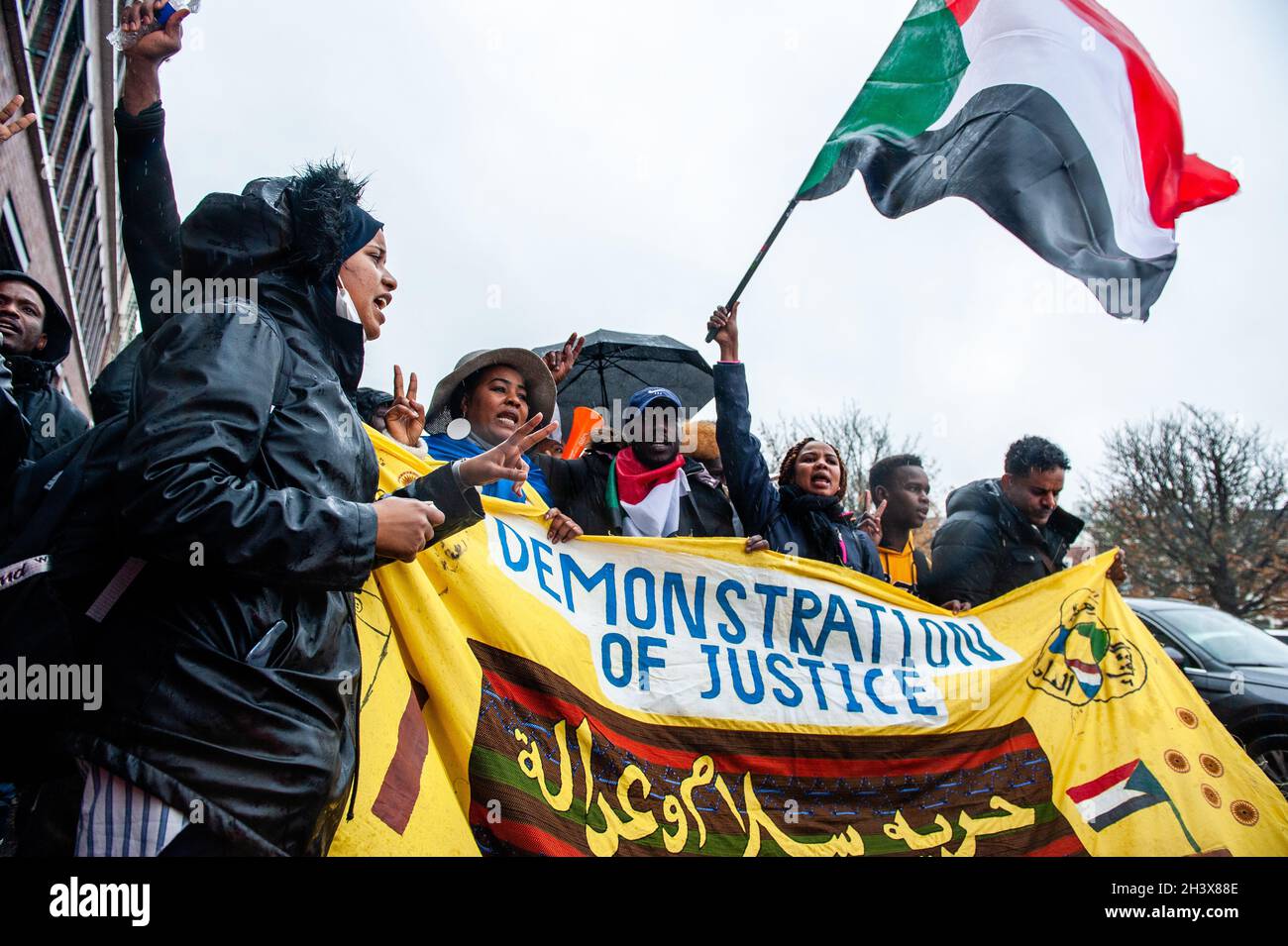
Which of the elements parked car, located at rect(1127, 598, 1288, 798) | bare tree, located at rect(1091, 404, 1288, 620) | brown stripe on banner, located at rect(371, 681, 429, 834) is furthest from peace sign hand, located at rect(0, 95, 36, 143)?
bare tree, located at rect(1091, 404, 1288, 620)

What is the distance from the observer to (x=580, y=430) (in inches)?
262

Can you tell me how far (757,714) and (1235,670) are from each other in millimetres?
5640

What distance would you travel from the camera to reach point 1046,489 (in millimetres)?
4730

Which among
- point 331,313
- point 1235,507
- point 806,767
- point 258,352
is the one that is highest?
point 1235,507

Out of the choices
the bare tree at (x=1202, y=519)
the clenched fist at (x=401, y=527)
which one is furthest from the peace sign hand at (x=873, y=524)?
the bare tree at (x=1202, y=519)

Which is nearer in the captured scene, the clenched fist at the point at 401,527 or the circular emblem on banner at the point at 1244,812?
the clenched fist at the point at 401,527

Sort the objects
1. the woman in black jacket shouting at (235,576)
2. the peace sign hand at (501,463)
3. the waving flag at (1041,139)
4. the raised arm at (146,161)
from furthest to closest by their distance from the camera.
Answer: the waving flag at (1041,139), the raised arm at (146,161), the peace sign hand at (501,463), the woman in black jacket shouting at (235,576)

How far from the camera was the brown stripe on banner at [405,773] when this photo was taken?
1.96m

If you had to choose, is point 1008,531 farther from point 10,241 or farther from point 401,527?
point 10,241

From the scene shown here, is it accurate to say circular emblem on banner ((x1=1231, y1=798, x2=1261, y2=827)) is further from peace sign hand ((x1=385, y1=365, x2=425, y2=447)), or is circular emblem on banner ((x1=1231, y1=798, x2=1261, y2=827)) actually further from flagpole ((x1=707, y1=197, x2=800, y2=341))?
peace sign hand ((x1=385, y1=365, x2=425, y2=447))

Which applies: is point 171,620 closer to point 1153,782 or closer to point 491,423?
point 491,423

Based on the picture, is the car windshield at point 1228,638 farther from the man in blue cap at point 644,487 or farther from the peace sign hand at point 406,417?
the peace sign hand at point 406,417

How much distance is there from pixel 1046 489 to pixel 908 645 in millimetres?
1687

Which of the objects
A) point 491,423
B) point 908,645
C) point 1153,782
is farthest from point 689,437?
point 1153,782
